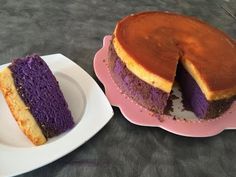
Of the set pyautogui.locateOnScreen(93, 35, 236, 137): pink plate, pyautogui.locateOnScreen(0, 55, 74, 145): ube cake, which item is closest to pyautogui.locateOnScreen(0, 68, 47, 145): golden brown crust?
pyautogui.locateOnScreen(0, 55, 74, 145): ube cake

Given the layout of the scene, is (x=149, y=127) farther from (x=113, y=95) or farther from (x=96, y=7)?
(x=96, y=7)

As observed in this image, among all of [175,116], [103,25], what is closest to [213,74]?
[175,116]

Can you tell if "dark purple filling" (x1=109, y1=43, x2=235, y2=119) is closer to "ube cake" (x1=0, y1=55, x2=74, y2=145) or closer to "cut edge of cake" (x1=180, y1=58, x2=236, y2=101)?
"cut edge of cake" (x1=180, y1=58, x2=236, y2=101)

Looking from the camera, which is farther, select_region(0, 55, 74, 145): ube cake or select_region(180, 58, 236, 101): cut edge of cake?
select_region(180, 58, 236, 101): cut edge of cake

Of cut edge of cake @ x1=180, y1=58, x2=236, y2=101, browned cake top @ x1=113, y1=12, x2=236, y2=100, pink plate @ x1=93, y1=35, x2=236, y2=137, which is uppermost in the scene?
browned cake top @ x1=113, y1=12, x2=236, y2=100

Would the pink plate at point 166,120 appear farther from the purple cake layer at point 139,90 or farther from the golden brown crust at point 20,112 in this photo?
the golden brown crust at point 20,112

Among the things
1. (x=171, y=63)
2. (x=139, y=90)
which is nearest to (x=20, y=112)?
(x=139, y=90)
